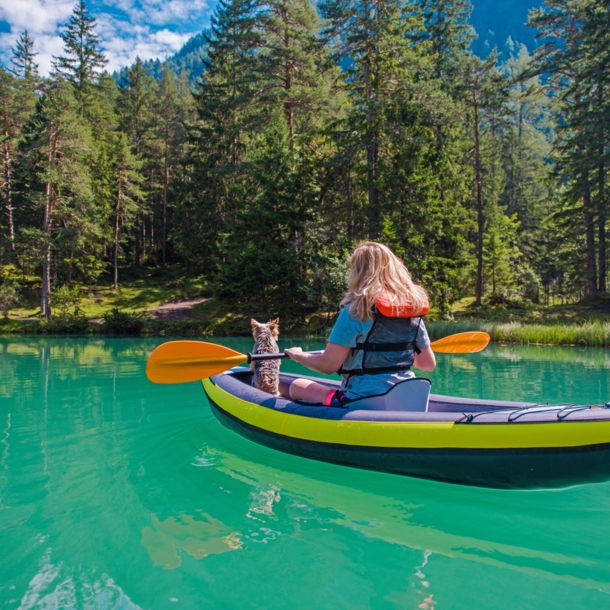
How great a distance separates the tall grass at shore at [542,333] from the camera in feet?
43.1

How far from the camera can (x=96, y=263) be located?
96.3 feet

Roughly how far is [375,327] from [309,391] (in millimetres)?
1318

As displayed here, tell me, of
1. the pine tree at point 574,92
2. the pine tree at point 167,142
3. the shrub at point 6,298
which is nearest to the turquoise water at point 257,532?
the pine tree at point 574,92

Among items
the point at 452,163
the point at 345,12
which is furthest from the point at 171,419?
the point at 452,163

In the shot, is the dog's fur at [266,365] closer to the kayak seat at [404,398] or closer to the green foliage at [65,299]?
the kayak seat at [404,398]

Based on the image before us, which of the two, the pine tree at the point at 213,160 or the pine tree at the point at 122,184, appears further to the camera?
the pine tree at the point at 122,184

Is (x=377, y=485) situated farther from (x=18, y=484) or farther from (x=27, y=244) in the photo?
(x=27, y=244)

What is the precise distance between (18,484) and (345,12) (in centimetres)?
2027

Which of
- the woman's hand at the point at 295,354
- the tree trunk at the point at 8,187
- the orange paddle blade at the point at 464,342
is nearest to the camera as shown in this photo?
the woman's hand at the point at 295,354

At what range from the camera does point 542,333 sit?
1413 centimetres

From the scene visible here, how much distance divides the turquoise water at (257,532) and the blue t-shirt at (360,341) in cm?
67

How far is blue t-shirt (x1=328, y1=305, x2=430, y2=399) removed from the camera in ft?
11.9

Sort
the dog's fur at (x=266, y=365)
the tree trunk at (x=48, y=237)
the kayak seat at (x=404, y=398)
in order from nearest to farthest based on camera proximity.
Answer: the kayak seat at (x=404, y=398)
the dog's fur at (x=266, y=365)
the tree trunk at (x=48, y=237)

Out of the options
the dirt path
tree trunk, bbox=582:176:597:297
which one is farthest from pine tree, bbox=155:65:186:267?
tree trunk, bbox=582:176:597:297
